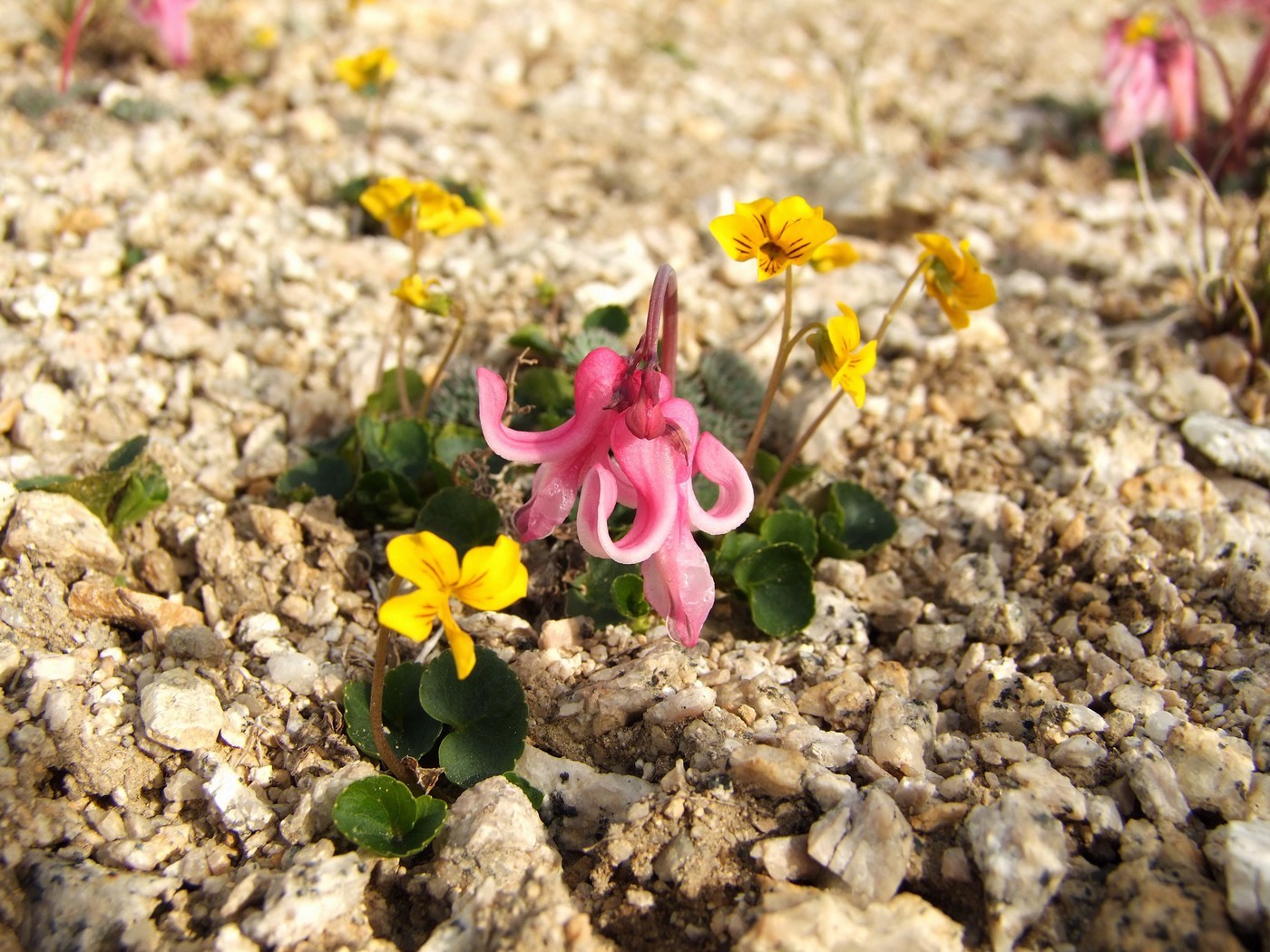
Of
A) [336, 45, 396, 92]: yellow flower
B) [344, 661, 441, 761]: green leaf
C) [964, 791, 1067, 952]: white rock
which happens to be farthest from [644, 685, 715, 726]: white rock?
[336, 45, 396, 92]: yellow flower

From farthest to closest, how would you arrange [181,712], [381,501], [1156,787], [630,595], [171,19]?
[171,19] < [381,501] < [630,595] < [181,712] < [1156,787]

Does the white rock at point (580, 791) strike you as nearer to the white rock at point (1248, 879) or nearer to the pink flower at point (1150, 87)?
the white rock at point (1248, 879)

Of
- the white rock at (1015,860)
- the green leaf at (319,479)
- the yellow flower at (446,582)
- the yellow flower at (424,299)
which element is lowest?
the green leaf at (319,479)

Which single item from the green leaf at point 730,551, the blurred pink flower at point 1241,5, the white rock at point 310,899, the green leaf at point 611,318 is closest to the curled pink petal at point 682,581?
the green leaf at point 730,551

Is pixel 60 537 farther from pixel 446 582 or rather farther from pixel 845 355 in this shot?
pixel 845 355

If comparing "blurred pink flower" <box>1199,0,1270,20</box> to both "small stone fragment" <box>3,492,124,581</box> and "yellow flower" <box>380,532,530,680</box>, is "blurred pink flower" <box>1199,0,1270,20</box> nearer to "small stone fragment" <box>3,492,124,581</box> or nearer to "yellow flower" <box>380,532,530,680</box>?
"yellow flower" <box>380,532,530,680</box>

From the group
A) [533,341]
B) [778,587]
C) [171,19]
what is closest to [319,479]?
[533,341]
